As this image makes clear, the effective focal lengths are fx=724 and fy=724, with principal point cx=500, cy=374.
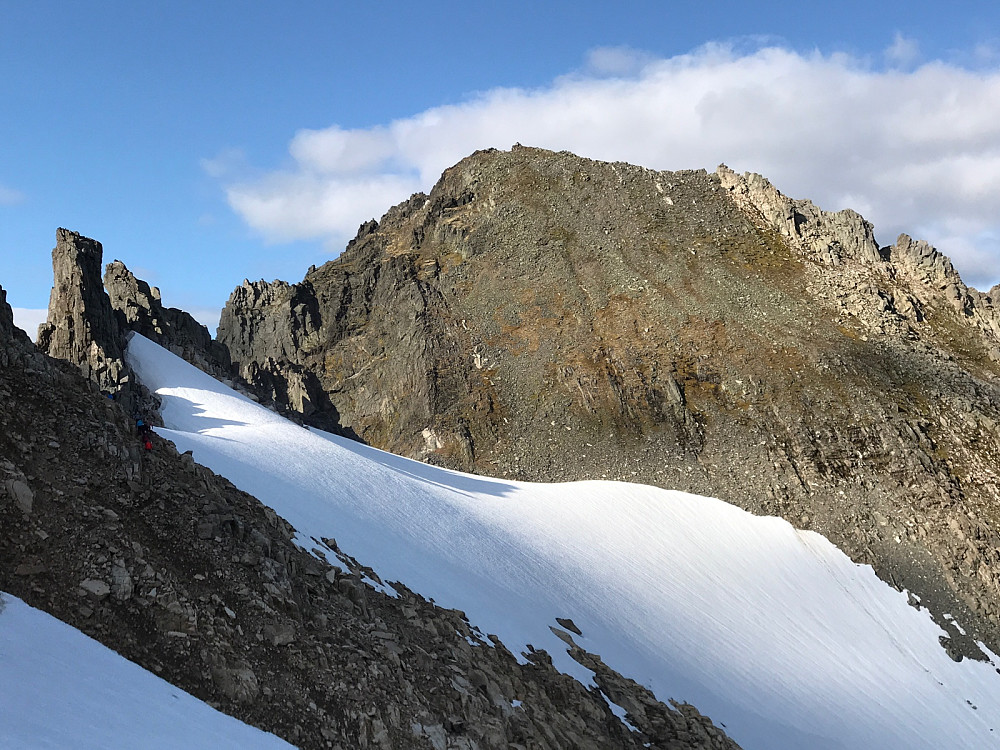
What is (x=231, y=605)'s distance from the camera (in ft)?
41.3

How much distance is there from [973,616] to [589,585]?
24.0m

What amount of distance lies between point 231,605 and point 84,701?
414 cm

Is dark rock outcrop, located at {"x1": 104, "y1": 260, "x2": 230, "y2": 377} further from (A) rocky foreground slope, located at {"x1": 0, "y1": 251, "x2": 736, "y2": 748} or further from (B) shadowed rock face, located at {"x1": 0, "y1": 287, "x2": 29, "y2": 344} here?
(A) rocky foreground slope, located at {"x1": 0, "y1": 251, "x2": 736, "y2": 748}

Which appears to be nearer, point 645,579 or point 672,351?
point 645,579

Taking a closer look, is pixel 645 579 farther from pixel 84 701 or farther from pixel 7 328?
pixel 84 701

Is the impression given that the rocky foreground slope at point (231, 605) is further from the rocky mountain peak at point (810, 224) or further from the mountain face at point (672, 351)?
the rocky mountain peak at point (810, 224)

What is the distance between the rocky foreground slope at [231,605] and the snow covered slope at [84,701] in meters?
0.49

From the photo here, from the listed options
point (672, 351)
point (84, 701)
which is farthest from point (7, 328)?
point (672, 351)

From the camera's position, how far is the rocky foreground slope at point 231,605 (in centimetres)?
1094

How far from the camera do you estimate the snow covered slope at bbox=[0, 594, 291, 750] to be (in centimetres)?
766

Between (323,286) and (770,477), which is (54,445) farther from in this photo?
(323,286)

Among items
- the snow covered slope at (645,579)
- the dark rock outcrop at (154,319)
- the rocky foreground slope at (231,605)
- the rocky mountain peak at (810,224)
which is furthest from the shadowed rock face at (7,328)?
the rocky mountain peak at (810,224)

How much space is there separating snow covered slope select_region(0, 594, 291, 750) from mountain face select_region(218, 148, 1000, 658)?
124 ft

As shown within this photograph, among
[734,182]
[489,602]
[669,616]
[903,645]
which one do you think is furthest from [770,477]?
[734,182]
